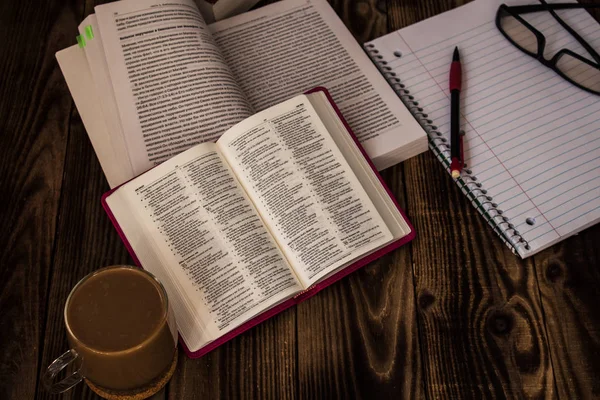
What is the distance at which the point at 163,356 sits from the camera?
2.21 feet

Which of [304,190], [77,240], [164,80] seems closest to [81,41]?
[164,80]

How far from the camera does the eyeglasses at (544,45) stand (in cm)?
93

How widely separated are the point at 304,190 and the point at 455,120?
0.24 metres

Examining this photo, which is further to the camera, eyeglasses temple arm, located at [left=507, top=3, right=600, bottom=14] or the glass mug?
eyeglasses temple arm, located at [left=507, top=3, right=600, bottom=14]

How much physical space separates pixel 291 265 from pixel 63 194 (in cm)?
32

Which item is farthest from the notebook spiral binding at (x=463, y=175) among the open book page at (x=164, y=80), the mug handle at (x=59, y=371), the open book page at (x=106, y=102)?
the mug handle at (x=59, y=371)

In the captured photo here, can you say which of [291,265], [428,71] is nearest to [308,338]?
[291,265]

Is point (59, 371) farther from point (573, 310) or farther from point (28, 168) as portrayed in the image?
point (573, 310)

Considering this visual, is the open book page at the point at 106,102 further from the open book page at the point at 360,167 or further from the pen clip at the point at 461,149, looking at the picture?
the pen clip at the point at 461,149

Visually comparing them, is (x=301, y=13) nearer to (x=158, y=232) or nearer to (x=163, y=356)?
(x=158, y=232)

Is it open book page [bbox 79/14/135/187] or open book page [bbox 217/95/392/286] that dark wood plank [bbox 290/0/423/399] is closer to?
open book page [bbox 217/95/392/286]

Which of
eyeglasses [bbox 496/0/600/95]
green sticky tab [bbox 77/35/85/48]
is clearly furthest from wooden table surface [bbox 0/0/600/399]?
eyeglasses [bbox 496/0/600/95]

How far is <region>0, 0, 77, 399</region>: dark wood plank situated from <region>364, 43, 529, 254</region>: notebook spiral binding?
46 centimetres

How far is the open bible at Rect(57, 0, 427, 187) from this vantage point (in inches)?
33.0
